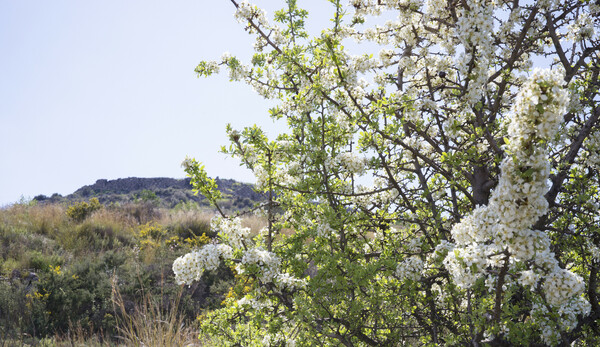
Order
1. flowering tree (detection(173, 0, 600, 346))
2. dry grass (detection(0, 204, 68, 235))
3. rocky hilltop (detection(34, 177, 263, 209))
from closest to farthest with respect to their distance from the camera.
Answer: flowering tree (detection(173, 0, 600, 346)) < dry grass (detection(0, 204, 68, 235)) < rocky hilltop (detection(34, 177, 263, 209))

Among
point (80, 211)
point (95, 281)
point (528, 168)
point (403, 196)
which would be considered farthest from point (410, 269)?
point (80, 211)

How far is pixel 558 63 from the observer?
4148 mm

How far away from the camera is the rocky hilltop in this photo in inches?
1387

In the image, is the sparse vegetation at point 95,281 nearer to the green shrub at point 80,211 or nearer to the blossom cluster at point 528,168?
the green shrub at point 80,211

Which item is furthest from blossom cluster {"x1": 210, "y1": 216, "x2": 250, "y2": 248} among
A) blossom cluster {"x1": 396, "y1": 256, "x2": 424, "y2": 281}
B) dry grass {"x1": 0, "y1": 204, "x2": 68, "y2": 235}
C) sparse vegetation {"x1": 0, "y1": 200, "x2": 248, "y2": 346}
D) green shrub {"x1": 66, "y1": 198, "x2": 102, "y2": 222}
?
green shrub {"x1": 66, "y1": 198, "x2": 102, "y2": 222}

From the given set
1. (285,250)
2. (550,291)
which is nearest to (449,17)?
(285,250)

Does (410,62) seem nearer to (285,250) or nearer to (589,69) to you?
(589,69)

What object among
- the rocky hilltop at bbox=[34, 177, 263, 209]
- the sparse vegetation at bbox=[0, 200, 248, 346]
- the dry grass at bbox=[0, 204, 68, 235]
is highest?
the rocky hilltop at bbox=[34, 177, 263, 209]

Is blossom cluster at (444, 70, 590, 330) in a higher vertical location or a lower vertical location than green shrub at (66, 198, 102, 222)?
lower

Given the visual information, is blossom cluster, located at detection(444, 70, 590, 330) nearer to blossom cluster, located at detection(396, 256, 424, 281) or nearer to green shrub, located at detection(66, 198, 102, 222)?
blossom cluster, located at detection(396, 256, 424, 281)

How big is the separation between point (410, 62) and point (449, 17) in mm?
564

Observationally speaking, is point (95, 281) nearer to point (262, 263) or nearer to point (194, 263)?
point (194, 263)

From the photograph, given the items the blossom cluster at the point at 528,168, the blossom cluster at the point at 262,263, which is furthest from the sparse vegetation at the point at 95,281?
the blossom cluster at the point at 528,168

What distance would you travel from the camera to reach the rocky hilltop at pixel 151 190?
35.2 meters
